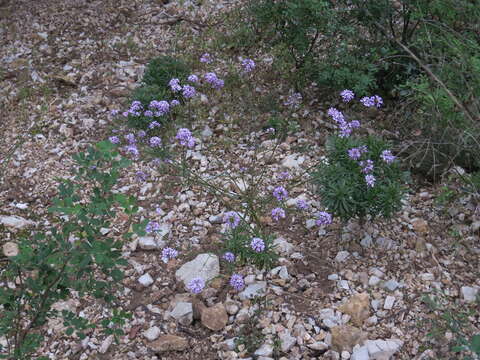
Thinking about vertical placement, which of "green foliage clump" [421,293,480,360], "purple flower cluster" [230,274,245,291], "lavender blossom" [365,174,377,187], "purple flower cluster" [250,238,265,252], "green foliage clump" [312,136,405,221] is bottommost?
"green foliage clump" [421,293,480,360]

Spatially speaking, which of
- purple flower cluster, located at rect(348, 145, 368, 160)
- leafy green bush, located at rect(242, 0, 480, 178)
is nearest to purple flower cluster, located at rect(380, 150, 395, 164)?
purple flower cluster, located at rect(348, 145, 368, 160)

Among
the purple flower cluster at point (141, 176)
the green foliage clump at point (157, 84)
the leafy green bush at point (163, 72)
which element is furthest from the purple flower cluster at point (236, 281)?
the leafy green bush at point (163, 72)

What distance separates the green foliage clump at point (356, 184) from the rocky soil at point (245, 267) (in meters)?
0.33

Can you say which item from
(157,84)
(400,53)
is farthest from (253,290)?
(400,53)

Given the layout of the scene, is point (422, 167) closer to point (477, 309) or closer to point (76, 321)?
point (477, 309)

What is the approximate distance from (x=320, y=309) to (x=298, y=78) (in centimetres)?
233

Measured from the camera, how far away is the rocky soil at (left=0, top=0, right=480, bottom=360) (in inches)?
113

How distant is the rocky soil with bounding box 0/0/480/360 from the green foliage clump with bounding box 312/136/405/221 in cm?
33

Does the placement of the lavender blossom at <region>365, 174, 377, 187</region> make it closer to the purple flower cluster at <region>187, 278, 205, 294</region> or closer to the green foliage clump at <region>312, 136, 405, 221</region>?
the green foliage clump at <region>312, 136, 405, 221</region>

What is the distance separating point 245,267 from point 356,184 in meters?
0.83

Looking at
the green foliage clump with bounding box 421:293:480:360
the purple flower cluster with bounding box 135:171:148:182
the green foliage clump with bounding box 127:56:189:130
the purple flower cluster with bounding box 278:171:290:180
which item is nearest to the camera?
the green foliage clump with bounding box 421:293:480:360

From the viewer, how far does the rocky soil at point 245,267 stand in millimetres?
2883

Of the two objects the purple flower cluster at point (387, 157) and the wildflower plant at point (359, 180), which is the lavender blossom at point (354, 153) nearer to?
the wildflower plant at point (359, 180)

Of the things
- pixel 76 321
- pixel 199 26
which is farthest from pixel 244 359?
pixel 199 26
